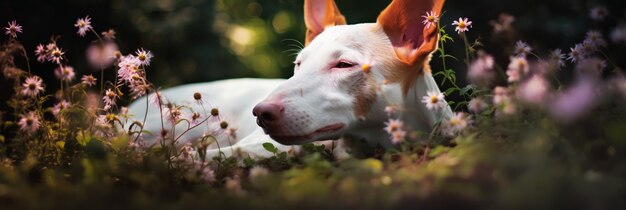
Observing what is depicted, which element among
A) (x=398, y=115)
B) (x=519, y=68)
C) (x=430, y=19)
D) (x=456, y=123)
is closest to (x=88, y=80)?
(x=398, y=115)

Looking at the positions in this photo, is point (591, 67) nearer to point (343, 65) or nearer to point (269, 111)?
point (343, 65)

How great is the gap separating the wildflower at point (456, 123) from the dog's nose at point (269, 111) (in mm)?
694

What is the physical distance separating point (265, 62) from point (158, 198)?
1454cm

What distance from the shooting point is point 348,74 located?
10.6ft

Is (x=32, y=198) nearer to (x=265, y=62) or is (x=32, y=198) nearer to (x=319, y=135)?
(x=319, y=135)

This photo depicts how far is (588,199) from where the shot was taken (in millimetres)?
1747

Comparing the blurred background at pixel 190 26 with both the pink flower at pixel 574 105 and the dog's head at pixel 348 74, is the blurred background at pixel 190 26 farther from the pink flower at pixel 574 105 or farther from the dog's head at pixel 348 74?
the pink flower at pixel 574 105

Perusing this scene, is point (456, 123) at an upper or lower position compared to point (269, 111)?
lower

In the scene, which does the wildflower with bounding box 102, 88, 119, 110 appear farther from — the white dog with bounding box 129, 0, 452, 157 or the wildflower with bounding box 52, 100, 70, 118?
the white dog with bounding box 129, 0, 452, 157

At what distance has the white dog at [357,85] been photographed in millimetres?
3025

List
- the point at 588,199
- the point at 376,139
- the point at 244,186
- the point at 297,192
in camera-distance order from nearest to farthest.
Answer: the point at 588,199 < the point at 297,192 < the point at 244,186 < the point at 376,139

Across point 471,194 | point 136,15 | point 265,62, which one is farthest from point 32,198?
point 265,62

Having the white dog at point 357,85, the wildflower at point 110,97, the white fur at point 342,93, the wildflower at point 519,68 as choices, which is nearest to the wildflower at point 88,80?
the wildflower at point 110,97

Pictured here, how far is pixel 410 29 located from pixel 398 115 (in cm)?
43
